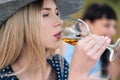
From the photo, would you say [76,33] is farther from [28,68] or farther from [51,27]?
[28,68]

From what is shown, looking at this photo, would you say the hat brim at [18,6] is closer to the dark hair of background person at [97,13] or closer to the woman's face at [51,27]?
the woman's face at [51,27]

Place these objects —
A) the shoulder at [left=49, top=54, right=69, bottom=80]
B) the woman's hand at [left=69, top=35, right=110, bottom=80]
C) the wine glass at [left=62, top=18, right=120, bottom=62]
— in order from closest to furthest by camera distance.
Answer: the woman's hand at [left=69, top=35, right=110, bottom=80], the wine glass at [left=62, top=18, right=120, bottom=62], the shoulder at [left=49, top=54, right=69, bottom=80]

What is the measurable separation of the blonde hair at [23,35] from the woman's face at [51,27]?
0.07 feet

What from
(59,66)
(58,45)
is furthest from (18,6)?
(59,66)

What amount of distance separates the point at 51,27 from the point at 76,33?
0.15m

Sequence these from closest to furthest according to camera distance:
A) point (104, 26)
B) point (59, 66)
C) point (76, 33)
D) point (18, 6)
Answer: point (18, 6)
point (76, 33)
point (59, 66)
point (104, 26)

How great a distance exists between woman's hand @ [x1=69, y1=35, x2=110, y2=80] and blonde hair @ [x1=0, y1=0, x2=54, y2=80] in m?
0.26

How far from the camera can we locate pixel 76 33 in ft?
7.73

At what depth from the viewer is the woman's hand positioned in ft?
6.64

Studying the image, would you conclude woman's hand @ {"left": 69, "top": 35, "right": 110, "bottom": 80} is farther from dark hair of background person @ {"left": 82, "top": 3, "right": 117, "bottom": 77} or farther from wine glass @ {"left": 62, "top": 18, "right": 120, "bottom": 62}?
dark hair of background person @ {"left": 82, "top": 3, "right": 117, "bottom": 77}

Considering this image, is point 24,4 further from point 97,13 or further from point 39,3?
point 97,13

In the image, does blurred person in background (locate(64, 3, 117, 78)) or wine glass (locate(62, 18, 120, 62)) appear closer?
wine glass (locate(62, 18, 120, 62))

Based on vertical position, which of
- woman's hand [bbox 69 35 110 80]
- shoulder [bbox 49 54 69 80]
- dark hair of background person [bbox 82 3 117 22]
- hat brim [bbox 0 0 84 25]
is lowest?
dark hair of background person [bbox 82 3 117 22]

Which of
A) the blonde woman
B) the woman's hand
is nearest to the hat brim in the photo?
the blonde woman
